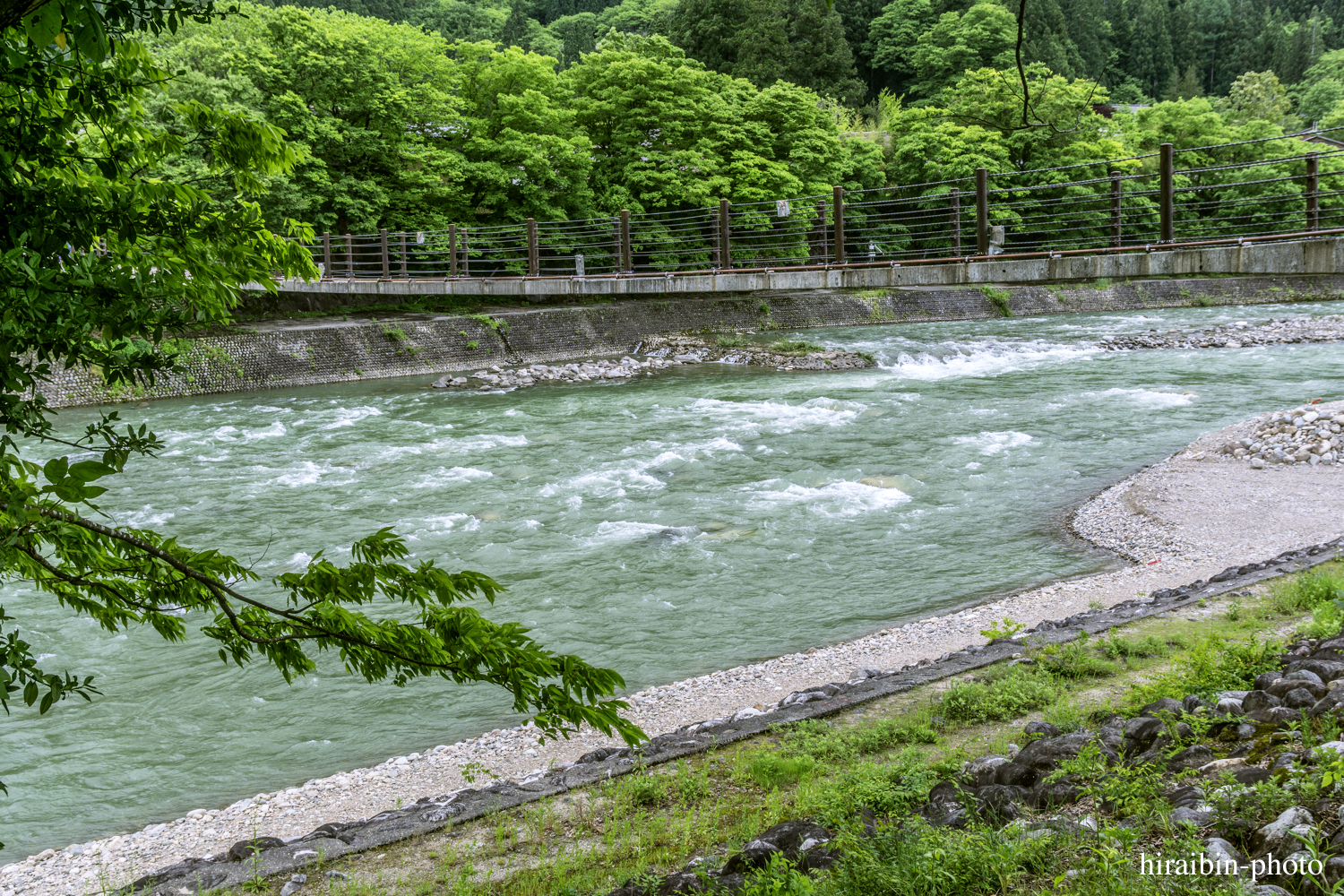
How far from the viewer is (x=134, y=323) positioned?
7.16ft

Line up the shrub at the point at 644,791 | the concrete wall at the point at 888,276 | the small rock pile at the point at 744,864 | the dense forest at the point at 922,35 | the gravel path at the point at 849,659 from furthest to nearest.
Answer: the dense forest at the point at 922,35
the concrete wall at the point at 888,276
the gravel path at the point at 849,659
the shrub at the point at 644,791
the small rock pile at the point at 744,864

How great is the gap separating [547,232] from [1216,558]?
79.0ft

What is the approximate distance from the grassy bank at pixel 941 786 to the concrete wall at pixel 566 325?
47.3ft

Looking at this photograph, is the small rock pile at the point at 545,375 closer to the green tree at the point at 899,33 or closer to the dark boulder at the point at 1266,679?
the dark boulder at the point at 1266,679

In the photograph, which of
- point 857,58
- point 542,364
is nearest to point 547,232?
point 542,364

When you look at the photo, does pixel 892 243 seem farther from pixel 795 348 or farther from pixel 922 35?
pixel 922 35

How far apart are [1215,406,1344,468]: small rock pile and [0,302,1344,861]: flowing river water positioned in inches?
47.1

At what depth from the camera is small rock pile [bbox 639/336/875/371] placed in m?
22.1

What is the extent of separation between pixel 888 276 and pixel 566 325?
1260 cm

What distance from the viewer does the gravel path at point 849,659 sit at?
4.97 m

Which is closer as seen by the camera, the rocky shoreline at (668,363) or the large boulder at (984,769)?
the large boulder at (984,769)

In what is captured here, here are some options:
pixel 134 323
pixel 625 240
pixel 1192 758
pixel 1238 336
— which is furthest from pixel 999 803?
pixel 1238 336

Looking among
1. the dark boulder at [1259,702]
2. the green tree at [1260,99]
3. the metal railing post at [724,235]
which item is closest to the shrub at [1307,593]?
the dark boulder at [1259,702]

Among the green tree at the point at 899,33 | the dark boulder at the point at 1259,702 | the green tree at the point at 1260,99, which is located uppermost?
the green tree at the point at 899,33
